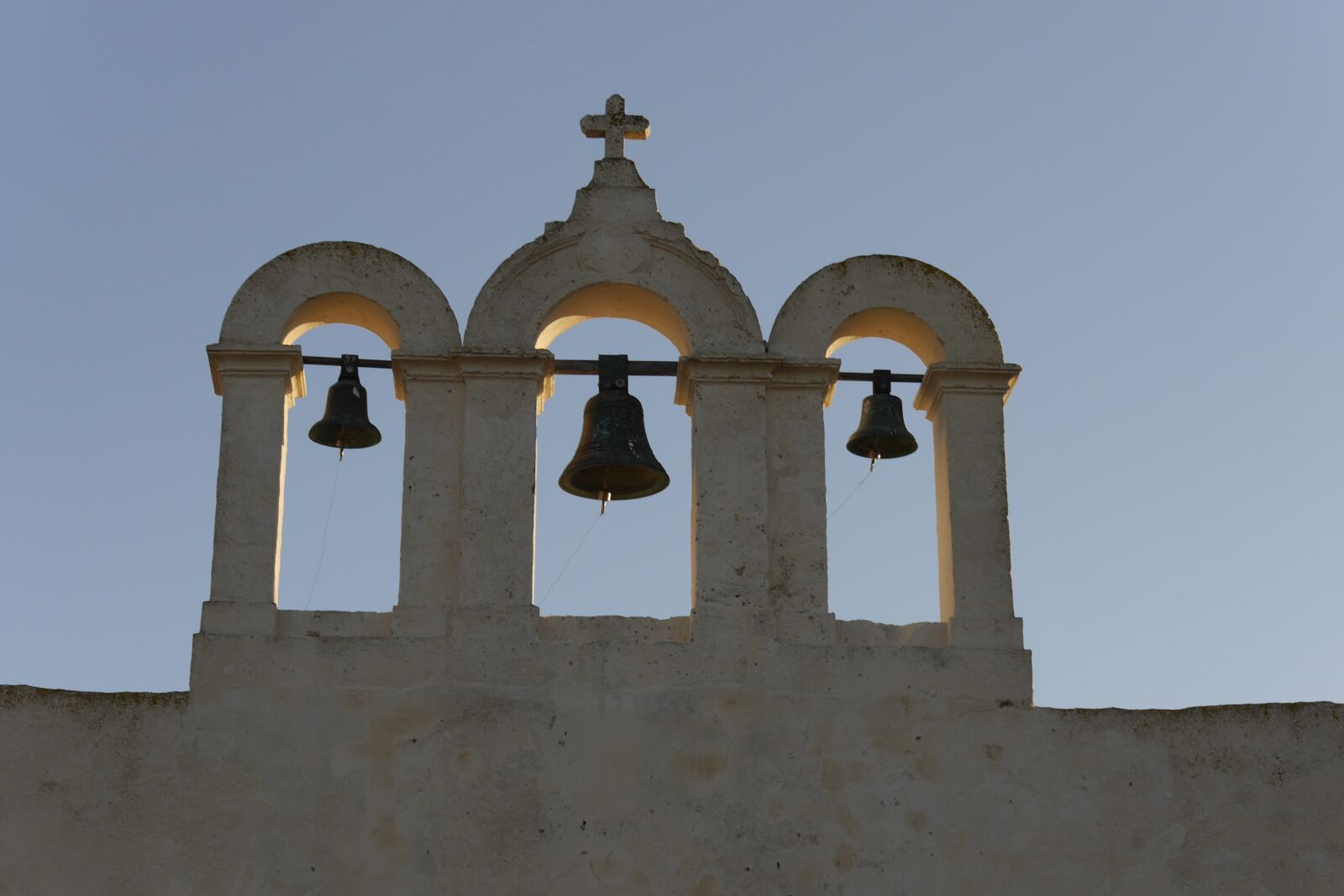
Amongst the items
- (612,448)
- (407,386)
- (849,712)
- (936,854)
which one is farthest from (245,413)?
(936,854)

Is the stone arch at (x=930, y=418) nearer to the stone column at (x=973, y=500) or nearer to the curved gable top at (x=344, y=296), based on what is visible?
the stone column at (x=973, y=500)

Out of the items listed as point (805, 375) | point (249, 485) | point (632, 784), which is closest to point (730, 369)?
point (805, 375)

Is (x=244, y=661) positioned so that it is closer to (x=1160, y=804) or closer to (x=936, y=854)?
(x=936, y=854)

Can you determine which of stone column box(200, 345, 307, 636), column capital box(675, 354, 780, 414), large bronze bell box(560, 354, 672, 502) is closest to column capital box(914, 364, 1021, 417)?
column capital box(675, 354, 780, 414)

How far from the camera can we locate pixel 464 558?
32.7 ft

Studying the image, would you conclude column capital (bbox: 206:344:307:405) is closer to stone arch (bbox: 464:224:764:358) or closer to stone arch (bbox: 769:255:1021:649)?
stone arch (bbox: 464:224:764:358)

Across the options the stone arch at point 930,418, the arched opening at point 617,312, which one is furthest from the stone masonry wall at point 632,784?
the arched opening at point 617,312

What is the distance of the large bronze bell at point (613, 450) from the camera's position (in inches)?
408

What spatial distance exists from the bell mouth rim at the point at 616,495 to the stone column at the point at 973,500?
4.24 feet

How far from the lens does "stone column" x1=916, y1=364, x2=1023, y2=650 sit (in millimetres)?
9992

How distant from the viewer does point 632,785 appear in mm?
9539

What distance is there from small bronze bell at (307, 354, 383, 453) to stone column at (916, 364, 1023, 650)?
8.82ft

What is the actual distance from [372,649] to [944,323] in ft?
10.2

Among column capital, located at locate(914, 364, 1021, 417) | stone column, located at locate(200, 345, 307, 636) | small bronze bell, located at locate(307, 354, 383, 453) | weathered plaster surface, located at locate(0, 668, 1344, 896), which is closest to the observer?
weathered plaster surface, located at locate(0, 668, 1344, 896)
